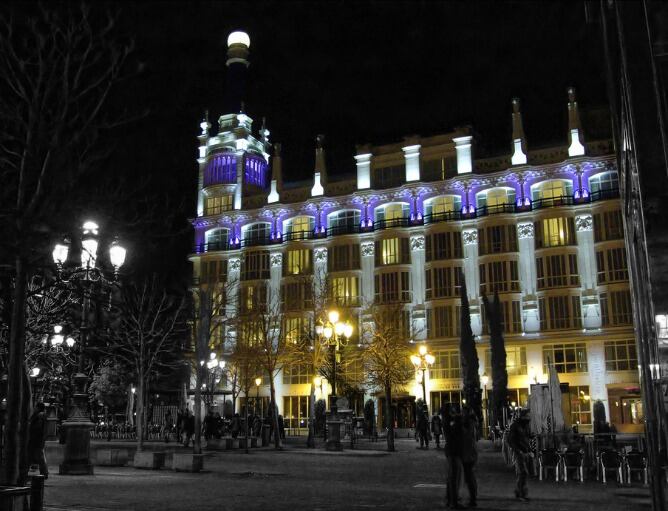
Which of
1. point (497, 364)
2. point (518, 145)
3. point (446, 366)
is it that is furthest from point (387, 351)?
point (518, 145)

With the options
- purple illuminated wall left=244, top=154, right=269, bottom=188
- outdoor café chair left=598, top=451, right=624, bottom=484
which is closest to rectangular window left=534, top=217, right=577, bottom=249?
purple illuminated wall left=244, top=154, right=269, bottom=188

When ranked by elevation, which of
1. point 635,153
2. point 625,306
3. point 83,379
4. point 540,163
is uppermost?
point 540,163

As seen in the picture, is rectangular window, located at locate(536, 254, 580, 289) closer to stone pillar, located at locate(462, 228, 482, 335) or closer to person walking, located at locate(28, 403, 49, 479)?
stone pillar, located at locate(462, 228, 482, 335)

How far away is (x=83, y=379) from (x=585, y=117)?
53341mm

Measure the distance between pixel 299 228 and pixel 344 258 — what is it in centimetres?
549

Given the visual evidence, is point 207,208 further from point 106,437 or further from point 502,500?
point 502,500

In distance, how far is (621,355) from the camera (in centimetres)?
5234

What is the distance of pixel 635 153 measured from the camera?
29.2 ft

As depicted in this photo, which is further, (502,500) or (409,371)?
(409,371)

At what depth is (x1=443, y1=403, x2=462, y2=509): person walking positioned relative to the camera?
1208cm

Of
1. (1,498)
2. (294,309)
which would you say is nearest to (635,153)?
(1,498)

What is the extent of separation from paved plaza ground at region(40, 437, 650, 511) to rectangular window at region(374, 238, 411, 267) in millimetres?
37889

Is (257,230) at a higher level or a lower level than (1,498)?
higher

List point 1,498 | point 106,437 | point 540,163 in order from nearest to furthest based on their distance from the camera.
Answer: point 1,498 < point 106,437 < point 540,163
